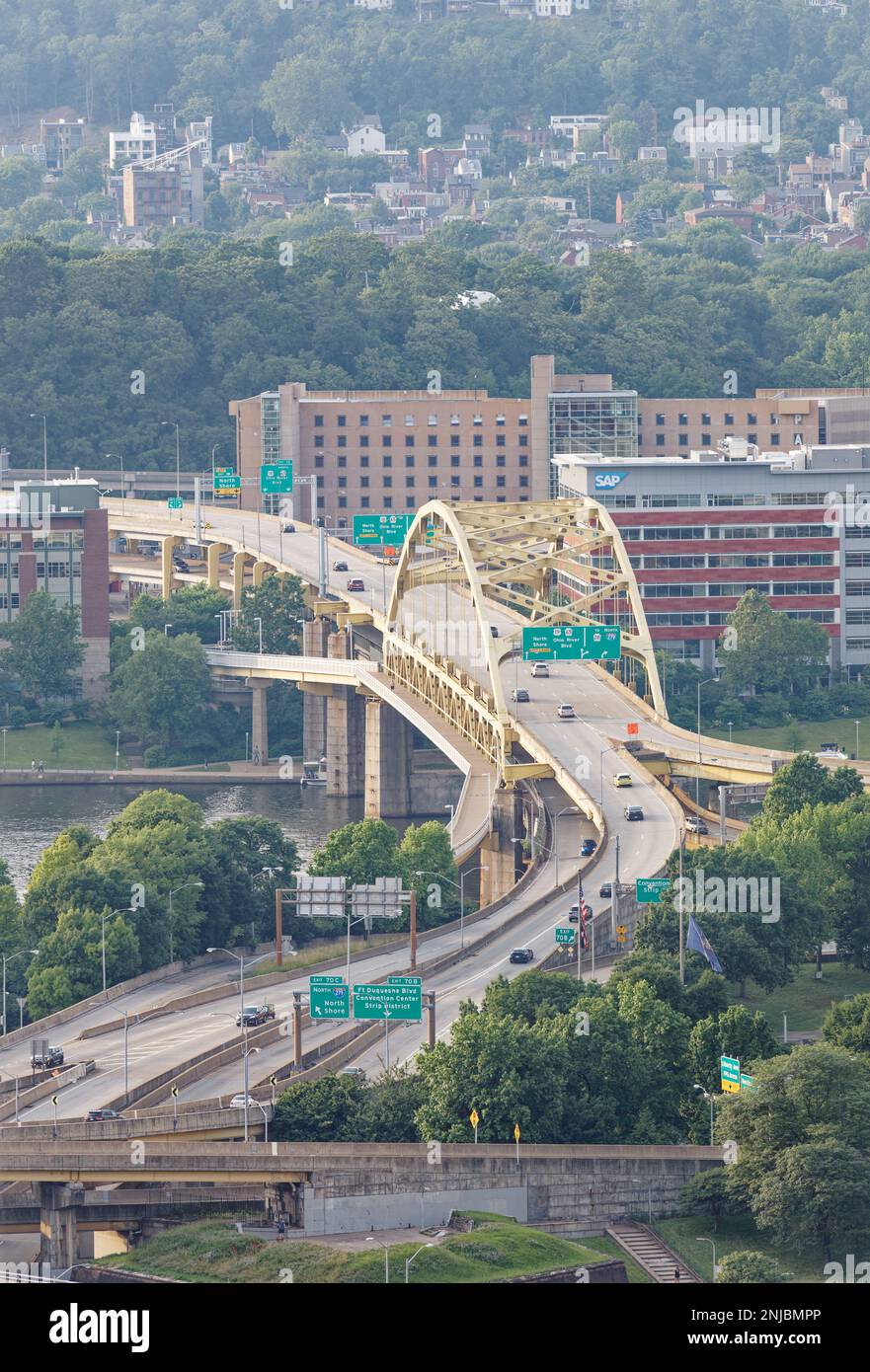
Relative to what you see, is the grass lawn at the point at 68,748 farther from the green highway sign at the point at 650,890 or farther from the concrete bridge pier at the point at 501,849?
the green highway sign at the point at 650,890

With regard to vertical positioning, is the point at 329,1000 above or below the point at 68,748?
below

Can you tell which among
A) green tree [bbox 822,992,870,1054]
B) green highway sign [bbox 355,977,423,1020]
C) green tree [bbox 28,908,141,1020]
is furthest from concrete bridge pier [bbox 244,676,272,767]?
green tree [bbox 822,992,870,1054]

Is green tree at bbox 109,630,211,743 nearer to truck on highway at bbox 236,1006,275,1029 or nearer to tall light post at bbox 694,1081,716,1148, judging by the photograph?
truck on highway at bbox 236,1006,275,1029

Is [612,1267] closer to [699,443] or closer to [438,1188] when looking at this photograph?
[438,1188]

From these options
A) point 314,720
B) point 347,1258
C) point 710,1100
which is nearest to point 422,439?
point 314,720

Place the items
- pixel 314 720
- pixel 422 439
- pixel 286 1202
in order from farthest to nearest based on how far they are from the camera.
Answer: pixel 422 439 < pixel 314 720 < pixel 286 1202

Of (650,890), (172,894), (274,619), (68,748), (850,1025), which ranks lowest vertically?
(850,1025)

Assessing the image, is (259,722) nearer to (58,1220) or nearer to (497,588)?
(497,588)

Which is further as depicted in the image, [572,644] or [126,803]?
[126,803]

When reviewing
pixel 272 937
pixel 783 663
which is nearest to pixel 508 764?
pixel 272 937
